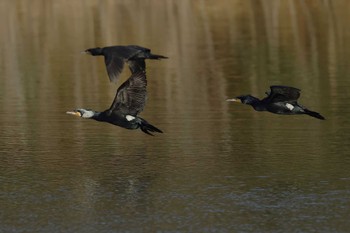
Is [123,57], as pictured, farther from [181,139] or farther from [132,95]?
[181,139]

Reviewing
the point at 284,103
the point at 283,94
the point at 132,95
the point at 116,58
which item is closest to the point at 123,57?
the point at 116,58

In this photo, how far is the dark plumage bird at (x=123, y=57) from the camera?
67.2ft

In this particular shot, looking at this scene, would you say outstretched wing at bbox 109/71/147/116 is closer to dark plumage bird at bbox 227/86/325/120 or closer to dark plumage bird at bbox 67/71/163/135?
dark plumage bird at bbox 67/71/163/135

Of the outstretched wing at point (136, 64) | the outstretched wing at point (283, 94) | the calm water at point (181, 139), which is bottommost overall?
the calm water at point (181, 139)

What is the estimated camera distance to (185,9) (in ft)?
174

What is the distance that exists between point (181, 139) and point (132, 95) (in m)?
4.12

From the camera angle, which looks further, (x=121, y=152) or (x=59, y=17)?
(x=59, y=17)

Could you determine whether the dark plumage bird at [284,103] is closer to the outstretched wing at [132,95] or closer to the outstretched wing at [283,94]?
the outstretched wing at [283,94]

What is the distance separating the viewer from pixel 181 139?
25.0 m

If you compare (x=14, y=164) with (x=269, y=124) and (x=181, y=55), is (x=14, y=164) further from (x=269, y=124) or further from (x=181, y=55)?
(x=181, y=55)

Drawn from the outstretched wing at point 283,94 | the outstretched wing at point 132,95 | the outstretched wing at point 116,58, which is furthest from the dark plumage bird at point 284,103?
the outstretched wing at point 116,58

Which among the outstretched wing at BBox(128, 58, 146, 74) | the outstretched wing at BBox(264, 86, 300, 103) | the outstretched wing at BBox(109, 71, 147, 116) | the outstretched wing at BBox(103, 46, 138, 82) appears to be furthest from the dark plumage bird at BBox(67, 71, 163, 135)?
the outstretched wing at BBox(264, 86, 300, 103)

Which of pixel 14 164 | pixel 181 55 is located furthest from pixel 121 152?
pixel 181 55

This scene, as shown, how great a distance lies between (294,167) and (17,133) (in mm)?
6848
